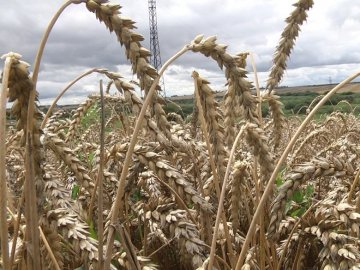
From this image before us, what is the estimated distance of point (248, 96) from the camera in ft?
4.23

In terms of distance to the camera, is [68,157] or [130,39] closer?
[130,39]

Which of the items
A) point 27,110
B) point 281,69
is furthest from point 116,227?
point 281,69

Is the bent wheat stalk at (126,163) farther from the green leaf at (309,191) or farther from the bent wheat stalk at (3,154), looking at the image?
the green leaf at (309,191)

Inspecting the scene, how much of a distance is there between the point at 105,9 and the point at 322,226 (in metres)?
0.99

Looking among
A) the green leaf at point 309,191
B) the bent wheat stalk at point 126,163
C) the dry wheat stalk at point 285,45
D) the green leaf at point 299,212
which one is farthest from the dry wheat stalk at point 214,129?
the green leaf at point 309,191

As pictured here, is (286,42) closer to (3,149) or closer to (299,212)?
(299,212)

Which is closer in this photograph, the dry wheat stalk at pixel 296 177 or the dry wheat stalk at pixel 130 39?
the dry wheat stalk at pixel 130 39

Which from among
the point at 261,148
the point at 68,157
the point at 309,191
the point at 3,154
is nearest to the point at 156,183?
the point at 68,157

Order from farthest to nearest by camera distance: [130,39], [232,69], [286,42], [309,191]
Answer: [309,191]
[286,42]
[232,69]
[130,39]

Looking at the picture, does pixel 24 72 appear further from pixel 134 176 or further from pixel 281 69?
pixel 281 69

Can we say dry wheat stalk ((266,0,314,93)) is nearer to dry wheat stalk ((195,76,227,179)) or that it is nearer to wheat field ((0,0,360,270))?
wheat field ((0,0,360,270))

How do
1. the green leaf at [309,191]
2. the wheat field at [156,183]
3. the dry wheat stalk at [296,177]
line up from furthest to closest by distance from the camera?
the green leaf at [309,191]
the dry wheat stalk at [296,177]
the wheat field at [156,183]

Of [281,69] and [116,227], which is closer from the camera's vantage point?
[116,227]

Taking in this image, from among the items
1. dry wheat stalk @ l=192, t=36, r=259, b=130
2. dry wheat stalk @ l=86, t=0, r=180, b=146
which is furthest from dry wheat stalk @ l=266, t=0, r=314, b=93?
dry wheat stalk @ l=86, t=0, r=180, b=146
